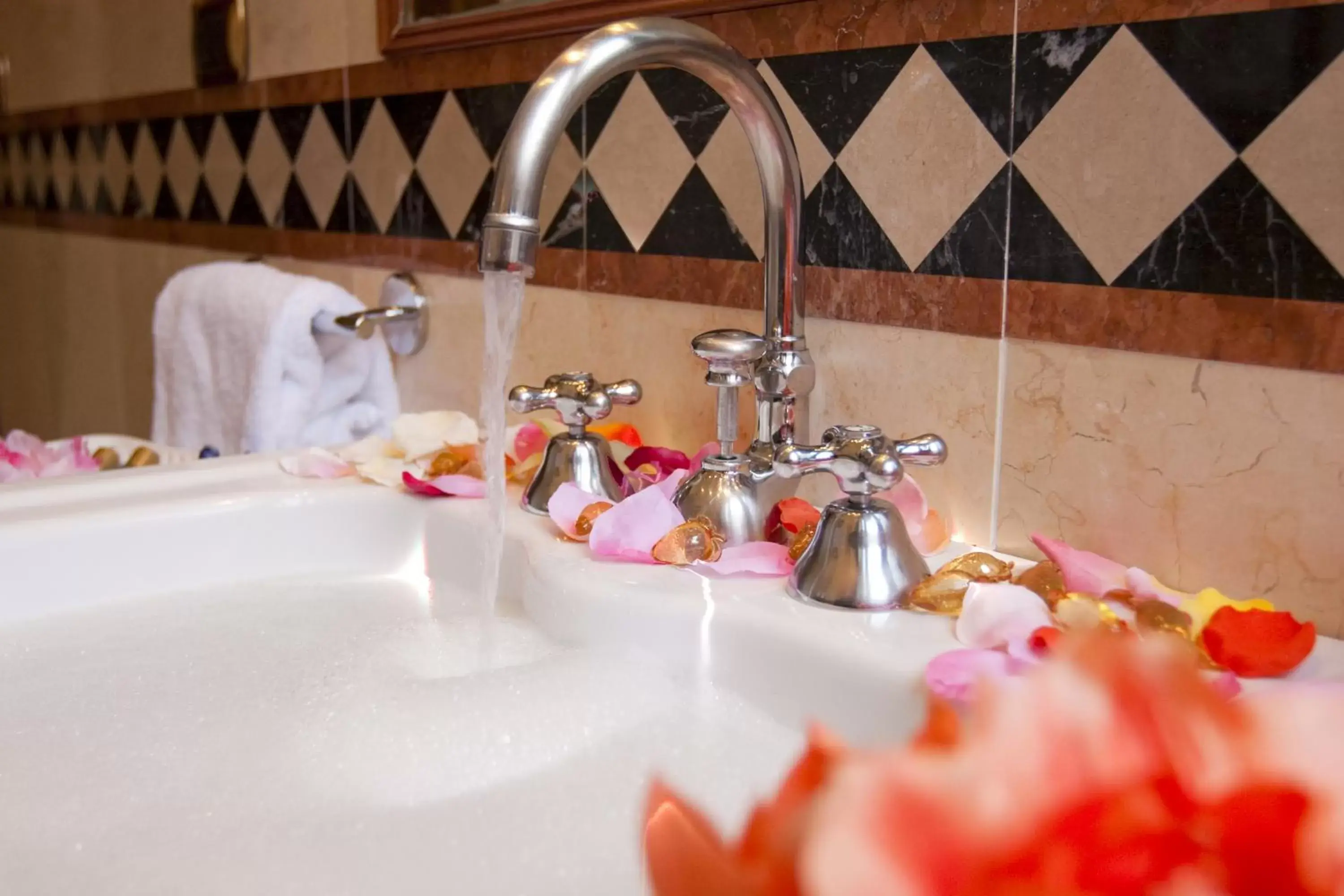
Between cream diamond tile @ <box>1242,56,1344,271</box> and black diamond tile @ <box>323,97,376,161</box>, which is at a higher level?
black diamond tile @ <box>323,97,376,161</box>

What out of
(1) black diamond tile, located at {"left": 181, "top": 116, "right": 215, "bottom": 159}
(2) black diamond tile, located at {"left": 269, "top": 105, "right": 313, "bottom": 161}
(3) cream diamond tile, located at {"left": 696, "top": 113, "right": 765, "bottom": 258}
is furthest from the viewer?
(1) black diamond tile, located at {"left": 181, "top": 116, "right": 215, "bottom": 159}

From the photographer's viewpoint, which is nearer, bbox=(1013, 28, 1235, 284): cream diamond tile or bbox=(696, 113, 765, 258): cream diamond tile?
bbox=(1013, 28, 1235, 284): cream diamond tile

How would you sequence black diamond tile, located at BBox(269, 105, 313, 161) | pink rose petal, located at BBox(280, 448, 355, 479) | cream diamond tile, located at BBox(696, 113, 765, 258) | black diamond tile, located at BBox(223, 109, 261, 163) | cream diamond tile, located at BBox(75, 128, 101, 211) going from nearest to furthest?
1. cream diamond tile, located at BBox(696, 113, 765, 258)
2. pink rose petal, located at BBox(280, 448, 355, 479)
3. black diamond tile, located at BBox(269, 105, 313, 161)
4. black diamond tile, located at BBox(223, 109, 261, 163)
5. cream diamond tile, located at BBox(75, 128, 101, 211)

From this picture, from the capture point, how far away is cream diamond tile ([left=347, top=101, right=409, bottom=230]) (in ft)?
4.18

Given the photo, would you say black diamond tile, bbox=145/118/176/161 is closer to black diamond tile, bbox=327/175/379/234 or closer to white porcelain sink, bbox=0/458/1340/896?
black diamond tile, bbox=327/175/379/234

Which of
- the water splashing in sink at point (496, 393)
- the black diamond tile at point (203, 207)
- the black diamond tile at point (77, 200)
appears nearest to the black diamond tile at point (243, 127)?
the black diamond tile at point (203, 207)

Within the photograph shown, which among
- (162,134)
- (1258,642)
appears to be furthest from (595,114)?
(162,134)

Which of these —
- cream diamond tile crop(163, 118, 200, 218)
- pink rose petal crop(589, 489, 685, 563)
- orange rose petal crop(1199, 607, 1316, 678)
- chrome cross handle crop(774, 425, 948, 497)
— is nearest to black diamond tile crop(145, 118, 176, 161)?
cream diamond tile crop(163, 118, 200, 218)

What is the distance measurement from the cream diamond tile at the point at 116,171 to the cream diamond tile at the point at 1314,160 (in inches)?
66.6

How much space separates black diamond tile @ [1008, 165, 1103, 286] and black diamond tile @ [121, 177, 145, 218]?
150 cm

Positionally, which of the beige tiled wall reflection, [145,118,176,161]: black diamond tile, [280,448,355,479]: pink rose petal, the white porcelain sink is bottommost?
the white porcelain sink

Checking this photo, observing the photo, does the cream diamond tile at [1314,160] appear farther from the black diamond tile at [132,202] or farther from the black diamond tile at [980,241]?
the black diamond tile at [132,202]

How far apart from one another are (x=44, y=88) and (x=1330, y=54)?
2.14 m

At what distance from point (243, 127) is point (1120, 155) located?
1.19 metres
